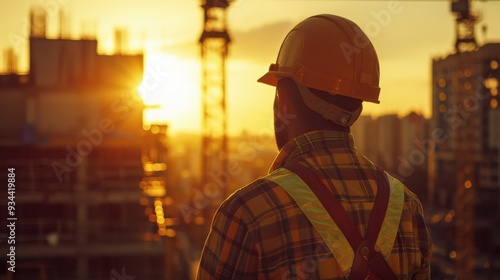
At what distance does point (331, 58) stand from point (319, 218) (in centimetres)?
45

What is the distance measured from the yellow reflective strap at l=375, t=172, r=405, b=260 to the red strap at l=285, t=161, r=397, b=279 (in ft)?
0.06

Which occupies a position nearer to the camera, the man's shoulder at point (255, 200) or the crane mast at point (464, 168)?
the man's shoulder at point (255, 200)

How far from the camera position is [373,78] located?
1819 mm

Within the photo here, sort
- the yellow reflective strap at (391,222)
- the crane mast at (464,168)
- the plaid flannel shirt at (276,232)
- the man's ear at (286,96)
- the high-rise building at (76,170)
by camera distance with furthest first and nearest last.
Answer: the crane mast at (464,168), the high-rise building at (76,170), the man's ear at (286,96), the yellow reflective strap at (391,222), the plaid flannel shirt at (276,232)

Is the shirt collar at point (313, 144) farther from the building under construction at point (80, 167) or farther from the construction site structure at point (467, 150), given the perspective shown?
the construction site structure at point (467, 150)

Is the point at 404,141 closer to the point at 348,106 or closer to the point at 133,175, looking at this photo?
the point at 133,175

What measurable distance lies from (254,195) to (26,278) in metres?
15.8

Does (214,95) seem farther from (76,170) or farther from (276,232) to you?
(276,232)

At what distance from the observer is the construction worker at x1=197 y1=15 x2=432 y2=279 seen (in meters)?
1.51

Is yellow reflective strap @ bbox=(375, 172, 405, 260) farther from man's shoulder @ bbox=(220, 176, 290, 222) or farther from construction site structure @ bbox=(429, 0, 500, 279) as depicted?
construction site structure @ bbox=(429, 0, 500, 279)

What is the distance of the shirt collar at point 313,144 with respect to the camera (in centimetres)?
168

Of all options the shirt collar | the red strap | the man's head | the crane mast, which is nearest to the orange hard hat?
the man's head

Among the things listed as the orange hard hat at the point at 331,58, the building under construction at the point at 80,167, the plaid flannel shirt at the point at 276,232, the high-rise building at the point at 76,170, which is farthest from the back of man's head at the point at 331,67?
the high-rise building at the point at 76,170

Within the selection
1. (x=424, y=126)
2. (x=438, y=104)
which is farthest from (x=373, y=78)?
(x=424, y=126)
